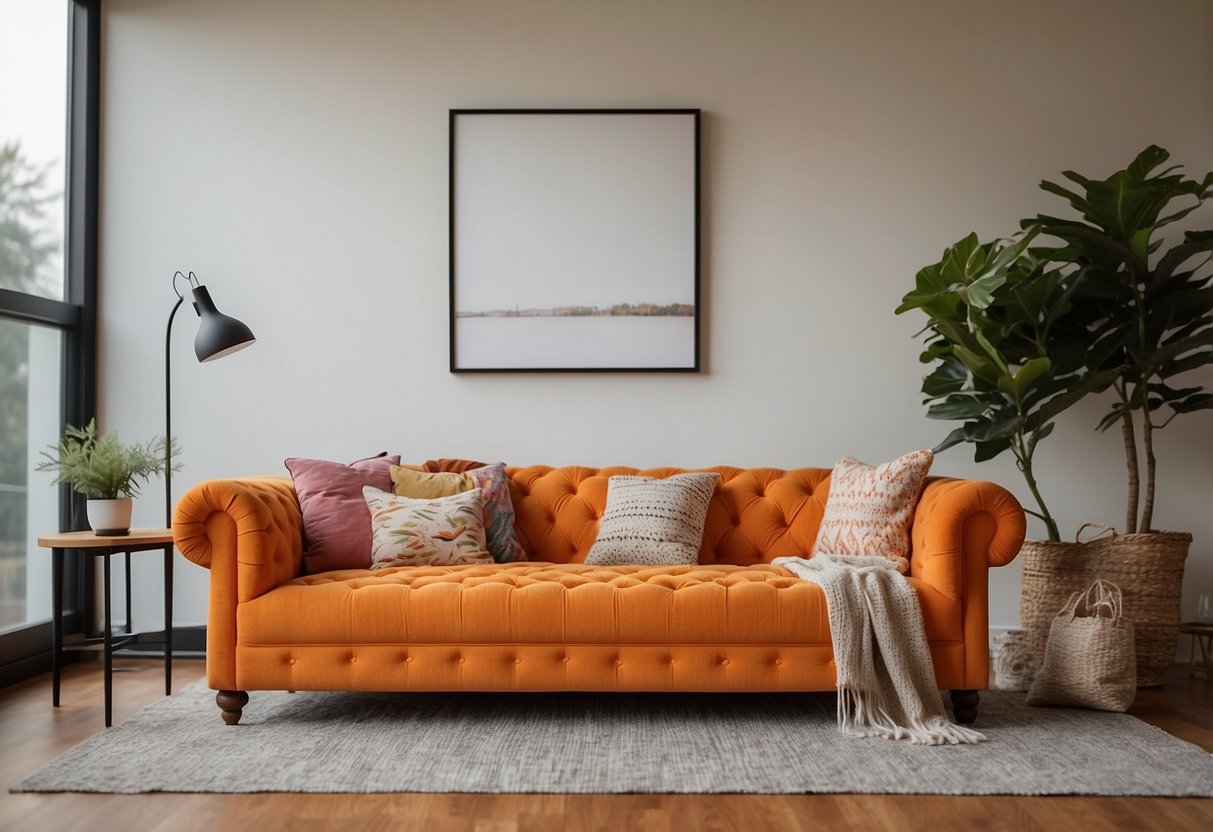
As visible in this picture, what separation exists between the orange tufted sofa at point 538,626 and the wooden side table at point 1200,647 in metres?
1.36

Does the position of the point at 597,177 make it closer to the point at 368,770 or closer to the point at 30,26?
the point at 30,26

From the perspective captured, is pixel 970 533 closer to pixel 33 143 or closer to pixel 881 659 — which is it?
pixel 881 659

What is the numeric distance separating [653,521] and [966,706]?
1.20m

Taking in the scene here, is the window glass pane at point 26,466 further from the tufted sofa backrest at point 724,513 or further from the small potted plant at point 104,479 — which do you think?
the tufted sofa backrest at point 724,513

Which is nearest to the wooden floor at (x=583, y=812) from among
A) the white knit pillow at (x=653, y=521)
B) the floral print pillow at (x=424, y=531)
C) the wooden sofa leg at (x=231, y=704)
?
the wooden sofa leg at (x=231, y=704)

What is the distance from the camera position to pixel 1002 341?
→ 3.82 m

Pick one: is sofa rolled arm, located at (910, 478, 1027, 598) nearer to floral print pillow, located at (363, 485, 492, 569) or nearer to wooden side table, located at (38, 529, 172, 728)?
floral print pillow, located at (363, 485, 492, 569)

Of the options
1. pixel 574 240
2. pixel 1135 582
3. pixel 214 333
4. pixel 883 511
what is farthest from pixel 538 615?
pixel 1135 582

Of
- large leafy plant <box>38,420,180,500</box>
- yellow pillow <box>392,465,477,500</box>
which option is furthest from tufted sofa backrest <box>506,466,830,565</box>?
large leafy plant <box>38,420,180,500</box>

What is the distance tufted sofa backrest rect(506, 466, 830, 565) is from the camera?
375 centimetres

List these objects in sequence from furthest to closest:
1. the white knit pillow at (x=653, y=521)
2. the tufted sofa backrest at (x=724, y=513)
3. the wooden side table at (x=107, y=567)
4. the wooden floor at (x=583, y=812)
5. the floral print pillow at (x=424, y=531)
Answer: the tufted sofa backrest at (x=724, y=513) → the white knit pillow at (x=653, y=521) → the floral print pillow at (x=424, y=531) → the wooden side table at (x=107, y=567) → the wooden floor at (x=583, y=812)

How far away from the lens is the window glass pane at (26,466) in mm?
3779

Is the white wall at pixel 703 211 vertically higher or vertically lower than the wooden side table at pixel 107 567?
higher

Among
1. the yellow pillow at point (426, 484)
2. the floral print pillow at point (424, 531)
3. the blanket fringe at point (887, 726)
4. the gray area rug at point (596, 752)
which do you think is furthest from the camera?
the yellow pillow at point (426, 484)
